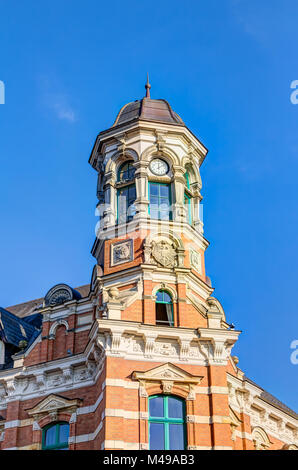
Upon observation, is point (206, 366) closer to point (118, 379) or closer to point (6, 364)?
point (118, 379)

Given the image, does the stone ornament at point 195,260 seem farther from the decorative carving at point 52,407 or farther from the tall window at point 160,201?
the decorative carving at point 52,407

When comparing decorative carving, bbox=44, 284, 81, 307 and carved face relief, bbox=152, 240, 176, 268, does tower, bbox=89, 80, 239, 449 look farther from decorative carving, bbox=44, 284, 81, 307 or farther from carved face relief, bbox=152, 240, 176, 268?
decorative carving, bbox=44, 284, 81, 307

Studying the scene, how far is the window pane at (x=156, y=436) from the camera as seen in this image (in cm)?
2630

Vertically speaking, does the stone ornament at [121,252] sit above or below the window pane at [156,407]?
above

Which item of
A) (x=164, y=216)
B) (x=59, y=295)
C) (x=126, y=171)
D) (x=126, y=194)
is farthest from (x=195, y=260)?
(x=59, y=295)

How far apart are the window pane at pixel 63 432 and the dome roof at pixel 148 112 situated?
13.6 m

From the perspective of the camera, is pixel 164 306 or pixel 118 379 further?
pixel 164 306

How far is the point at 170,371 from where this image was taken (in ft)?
90.4

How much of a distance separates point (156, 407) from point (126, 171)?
11256 millimetres

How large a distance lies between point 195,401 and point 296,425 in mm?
11664

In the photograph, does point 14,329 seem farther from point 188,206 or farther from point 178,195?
point 178,195

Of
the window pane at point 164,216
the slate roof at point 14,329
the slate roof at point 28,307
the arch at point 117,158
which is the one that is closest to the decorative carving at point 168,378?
the window pane at point 164,216
